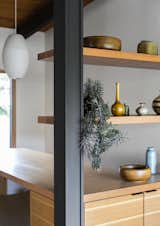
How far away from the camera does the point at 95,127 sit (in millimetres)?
2141

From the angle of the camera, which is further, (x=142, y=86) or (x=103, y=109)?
(x=142, y=86)

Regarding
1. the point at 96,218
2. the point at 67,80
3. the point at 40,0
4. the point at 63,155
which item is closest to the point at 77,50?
the point at 67,80

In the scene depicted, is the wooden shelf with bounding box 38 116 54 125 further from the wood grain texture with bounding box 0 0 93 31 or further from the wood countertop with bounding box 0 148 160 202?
the wood grain texture with bounding box 0 0 93 31

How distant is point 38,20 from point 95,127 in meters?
3.25

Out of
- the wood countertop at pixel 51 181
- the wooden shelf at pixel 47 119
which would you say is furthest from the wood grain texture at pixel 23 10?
the wooden shelf at pixel 47 119

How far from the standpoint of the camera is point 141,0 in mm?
3846

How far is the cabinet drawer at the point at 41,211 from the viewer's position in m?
2.23

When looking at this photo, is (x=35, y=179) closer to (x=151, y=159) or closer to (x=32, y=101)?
(x=151, y=159)

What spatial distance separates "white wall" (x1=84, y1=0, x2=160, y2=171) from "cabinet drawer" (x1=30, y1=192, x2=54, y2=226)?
1.17 metres

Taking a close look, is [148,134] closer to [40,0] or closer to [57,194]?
[57,194]

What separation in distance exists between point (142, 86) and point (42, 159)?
55.3 inches

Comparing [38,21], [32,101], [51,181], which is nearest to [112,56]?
[51,181]

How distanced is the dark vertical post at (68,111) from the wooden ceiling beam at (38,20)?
2.65 metres

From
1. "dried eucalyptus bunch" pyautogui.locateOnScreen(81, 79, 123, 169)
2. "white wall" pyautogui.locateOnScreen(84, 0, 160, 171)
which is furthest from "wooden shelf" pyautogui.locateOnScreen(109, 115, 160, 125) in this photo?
"white wall" pyautogui.locateOnScreen(84, 0, 160, 171)
